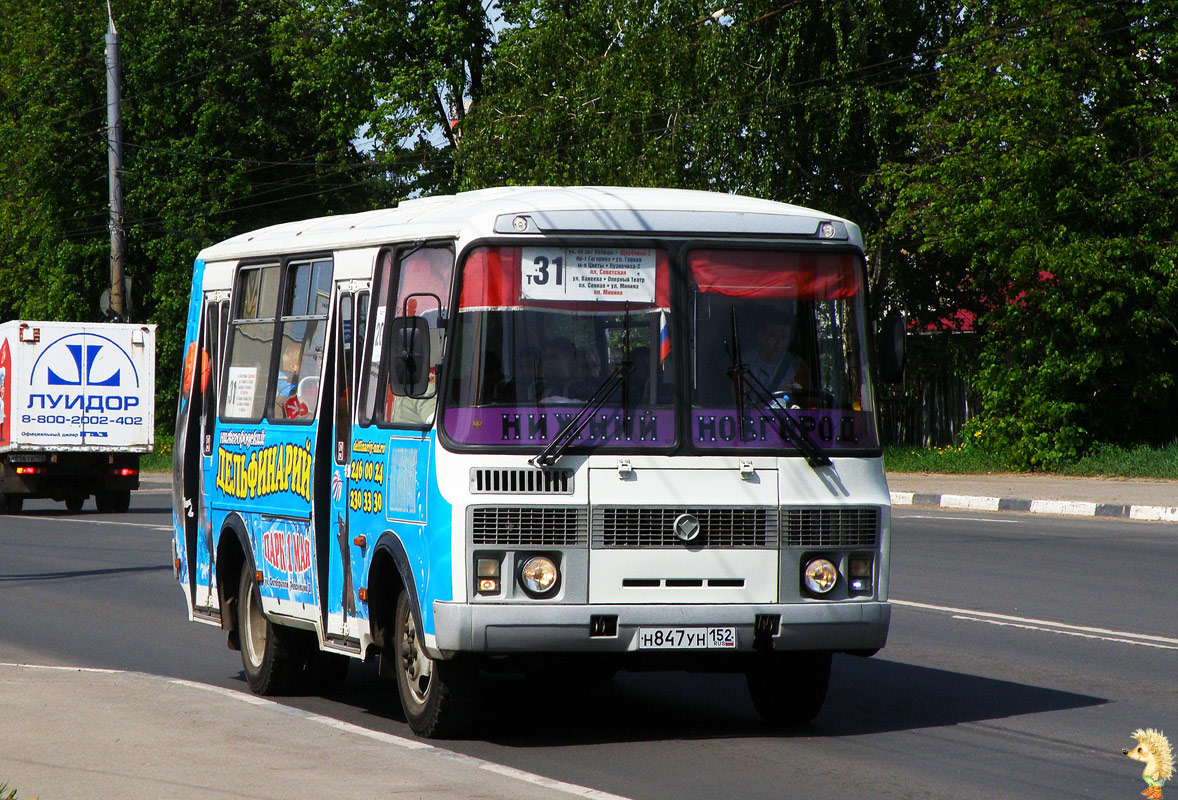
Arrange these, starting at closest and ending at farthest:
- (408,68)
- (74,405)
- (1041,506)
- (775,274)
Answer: (775,274)
(1041,506)
(74,405)
(408,68)

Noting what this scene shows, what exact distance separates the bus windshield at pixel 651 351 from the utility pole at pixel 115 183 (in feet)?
99.0

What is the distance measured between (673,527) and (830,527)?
0.78 metres

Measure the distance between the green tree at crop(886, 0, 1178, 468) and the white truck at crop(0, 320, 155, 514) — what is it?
1357cm

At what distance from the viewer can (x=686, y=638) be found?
312 inches

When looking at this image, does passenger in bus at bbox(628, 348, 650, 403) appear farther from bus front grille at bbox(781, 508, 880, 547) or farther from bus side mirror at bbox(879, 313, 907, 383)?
bus side mirror at bbox(879, 313, 907, 383)

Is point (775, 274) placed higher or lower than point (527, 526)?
higher

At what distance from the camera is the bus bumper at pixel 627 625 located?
305 inches

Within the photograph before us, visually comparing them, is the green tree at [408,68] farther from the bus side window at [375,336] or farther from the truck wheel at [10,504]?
the bus side window at [375,336]

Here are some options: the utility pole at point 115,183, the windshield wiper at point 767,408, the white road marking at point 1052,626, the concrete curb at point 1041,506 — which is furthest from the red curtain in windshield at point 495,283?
the utility pole at point 115,183

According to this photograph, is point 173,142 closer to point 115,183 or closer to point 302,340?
point 115,183

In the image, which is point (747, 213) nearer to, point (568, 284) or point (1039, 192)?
point (568, 284)

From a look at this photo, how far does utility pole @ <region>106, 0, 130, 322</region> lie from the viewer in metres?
37.2

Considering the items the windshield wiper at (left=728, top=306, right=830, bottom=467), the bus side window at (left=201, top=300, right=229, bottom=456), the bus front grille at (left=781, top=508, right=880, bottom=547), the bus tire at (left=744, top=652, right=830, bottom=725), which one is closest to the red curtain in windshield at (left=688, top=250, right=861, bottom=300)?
the windshield wiper at (left=728, top=306, right=830, bottom=467)

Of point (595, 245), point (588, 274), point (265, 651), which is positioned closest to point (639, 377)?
point (588, 274)
